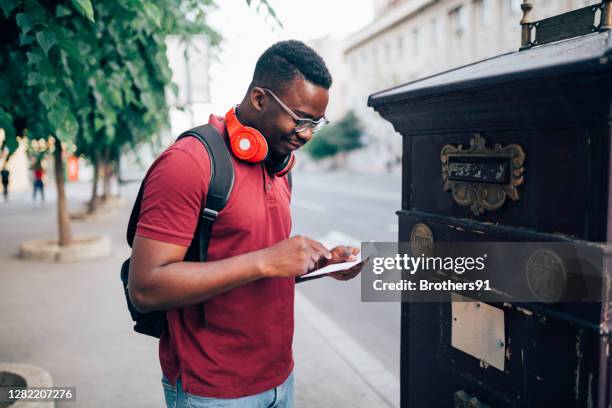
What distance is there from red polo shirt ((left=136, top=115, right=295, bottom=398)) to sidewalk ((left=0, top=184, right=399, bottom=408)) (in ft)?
6.07

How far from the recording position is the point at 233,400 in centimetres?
157

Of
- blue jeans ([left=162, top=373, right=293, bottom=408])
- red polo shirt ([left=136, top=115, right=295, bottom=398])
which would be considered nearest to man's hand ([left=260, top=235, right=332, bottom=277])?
red polo shirt ([left=136, top=115, right=295, bottom=398])

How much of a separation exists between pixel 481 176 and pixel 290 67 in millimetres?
654

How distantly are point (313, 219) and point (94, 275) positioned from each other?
640 centimetres

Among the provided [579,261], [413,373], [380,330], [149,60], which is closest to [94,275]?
[149,60]

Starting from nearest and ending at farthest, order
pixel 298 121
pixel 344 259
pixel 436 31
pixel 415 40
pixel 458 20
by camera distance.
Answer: pixel 298 121, pixel 344 259, pixel 458 20, pixel 436 31, pixel 415 40

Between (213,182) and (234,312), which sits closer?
(213,182)

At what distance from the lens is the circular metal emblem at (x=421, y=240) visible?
1.76m

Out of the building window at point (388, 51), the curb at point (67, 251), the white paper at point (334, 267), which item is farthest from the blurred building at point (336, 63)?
the white paper at point (334, 267)

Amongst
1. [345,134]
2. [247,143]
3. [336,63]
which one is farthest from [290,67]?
[336,63]

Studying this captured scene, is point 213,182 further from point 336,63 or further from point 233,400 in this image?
point 336,63

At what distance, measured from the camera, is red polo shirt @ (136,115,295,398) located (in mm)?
1452

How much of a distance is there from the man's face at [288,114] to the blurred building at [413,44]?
11.8 metres

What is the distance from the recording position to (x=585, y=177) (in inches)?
49.9
